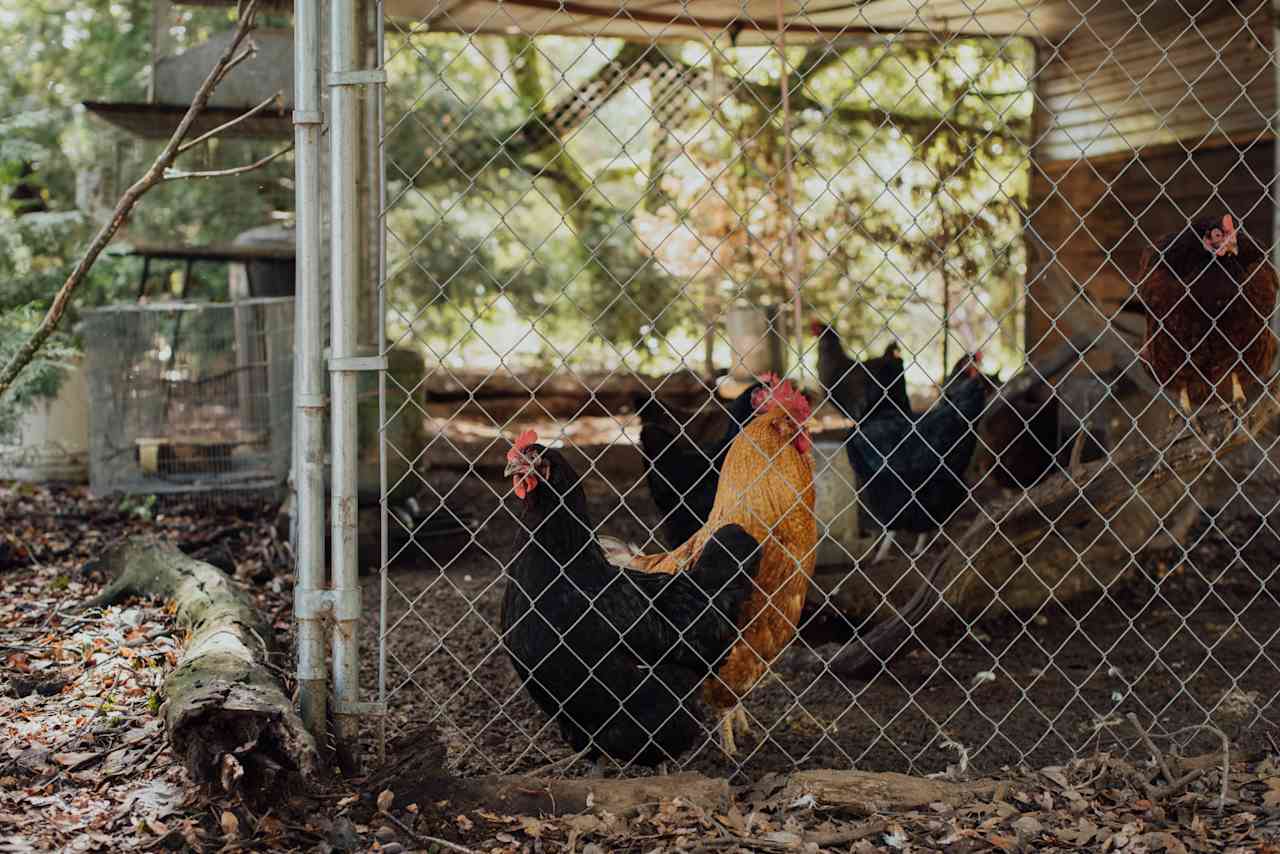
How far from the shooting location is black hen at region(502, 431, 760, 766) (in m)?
3.01

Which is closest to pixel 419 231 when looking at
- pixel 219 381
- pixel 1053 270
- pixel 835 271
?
pixel 835 271

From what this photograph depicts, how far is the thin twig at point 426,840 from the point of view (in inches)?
90.1

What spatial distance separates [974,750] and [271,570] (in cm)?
290

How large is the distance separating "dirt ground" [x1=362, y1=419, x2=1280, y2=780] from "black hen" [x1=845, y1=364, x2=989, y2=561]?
654 millimetres

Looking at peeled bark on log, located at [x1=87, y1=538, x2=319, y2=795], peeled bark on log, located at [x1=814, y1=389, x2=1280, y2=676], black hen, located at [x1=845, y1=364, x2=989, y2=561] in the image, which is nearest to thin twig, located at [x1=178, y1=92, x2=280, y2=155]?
peeled bark on log, located at [x1=87, y1=538, x2=319, y2=795]

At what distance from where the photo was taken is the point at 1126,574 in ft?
17.1

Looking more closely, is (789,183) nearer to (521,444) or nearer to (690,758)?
(521,444)

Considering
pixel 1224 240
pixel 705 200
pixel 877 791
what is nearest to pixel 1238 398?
pixel 1224 240

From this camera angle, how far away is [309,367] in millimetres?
2438

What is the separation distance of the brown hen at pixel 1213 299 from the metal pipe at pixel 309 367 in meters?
2.92

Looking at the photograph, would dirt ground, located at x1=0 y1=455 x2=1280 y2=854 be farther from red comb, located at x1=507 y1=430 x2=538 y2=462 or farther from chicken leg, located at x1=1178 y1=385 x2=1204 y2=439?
chicken leg, located at x1=1178 y1=385 x2=1204 y2=439

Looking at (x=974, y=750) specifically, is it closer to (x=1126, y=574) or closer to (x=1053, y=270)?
(x=1126, y=574)

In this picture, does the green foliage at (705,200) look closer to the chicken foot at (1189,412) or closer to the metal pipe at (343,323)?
the chicken foot at (1189,412)

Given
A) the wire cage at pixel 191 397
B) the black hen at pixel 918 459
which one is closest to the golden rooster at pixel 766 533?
the black hen at pixel 918 459
